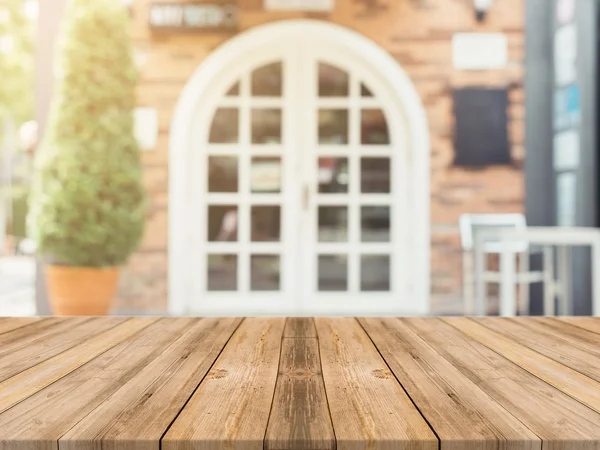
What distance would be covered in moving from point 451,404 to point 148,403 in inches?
18.3

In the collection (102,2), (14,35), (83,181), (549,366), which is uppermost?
(14,35)

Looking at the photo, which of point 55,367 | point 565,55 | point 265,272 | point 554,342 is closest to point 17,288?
point 265,272

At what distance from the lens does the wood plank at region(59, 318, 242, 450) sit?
848 millimetres

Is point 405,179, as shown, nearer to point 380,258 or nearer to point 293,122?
point 380,258

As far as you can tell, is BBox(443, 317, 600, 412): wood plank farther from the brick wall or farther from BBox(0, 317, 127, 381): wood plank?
the brick wall

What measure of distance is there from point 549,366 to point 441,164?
3.99 metres

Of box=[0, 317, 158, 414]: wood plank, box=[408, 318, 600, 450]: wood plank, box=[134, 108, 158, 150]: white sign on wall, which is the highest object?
box=[134, 108, 158, 150]: white sign on wall

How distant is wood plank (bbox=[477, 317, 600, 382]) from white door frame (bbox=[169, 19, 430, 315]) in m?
3.28

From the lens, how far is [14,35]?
9.45 m

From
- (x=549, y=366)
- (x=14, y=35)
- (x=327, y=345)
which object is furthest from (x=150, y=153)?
(x=14, y=35)

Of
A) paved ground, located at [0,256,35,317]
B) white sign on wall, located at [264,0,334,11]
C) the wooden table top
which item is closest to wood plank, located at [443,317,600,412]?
the wooden table top

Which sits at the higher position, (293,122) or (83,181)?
(293,122)

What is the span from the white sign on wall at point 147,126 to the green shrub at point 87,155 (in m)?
0.44

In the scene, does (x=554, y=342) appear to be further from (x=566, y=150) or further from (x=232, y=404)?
(x=566, y=150)
